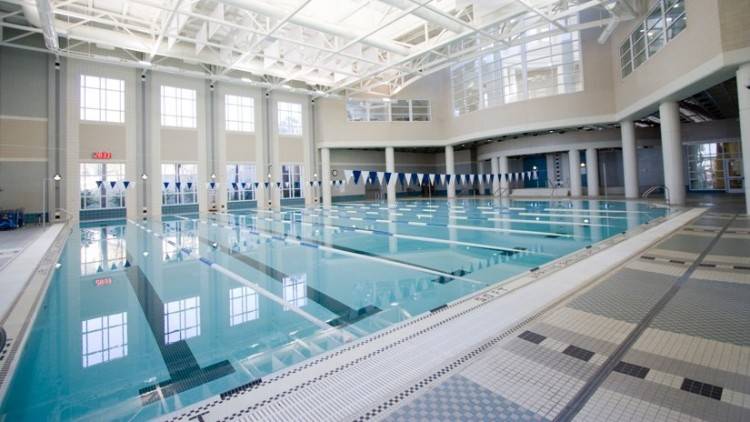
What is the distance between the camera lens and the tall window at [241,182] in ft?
66.9

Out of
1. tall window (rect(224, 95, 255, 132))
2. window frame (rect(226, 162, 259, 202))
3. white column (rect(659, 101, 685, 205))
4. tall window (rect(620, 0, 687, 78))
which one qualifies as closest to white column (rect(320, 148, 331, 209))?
window frame (rect(226, 162, 259, 202))

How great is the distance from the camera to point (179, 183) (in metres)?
18.3

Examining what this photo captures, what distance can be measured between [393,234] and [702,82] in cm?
1012

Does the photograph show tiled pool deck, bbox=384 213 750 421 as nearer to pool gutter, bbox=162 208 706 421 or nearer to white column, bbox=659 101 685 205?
pool gutter, bbox=162 208 706 421

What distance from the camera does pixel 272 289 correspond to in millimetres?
4227

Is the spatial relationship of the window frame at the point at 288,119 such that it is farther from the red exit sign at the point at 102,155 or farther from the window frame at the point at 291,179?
the red exit sign at the point at 102,155

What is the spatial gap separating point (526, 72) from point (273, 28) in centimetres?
1411

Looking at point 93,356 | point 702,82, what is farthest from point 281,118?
point 93,356

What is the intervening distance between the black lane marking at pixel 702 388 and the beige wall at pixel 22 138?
68.2ft

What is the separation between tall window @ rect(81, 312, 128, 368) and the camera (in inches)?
100

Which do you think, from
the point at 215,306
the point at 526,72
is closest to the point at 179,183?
the point at 215,306

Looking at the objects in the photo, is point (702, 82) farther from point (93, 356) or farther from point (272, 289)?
point (93, 356)

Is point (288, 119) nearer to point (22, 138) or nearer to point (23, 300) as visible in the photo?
point (22, 138)

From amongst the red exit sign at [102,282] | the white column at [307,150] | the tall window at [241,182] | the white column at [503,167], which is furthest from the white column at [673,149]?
the tall window at [241,182]
